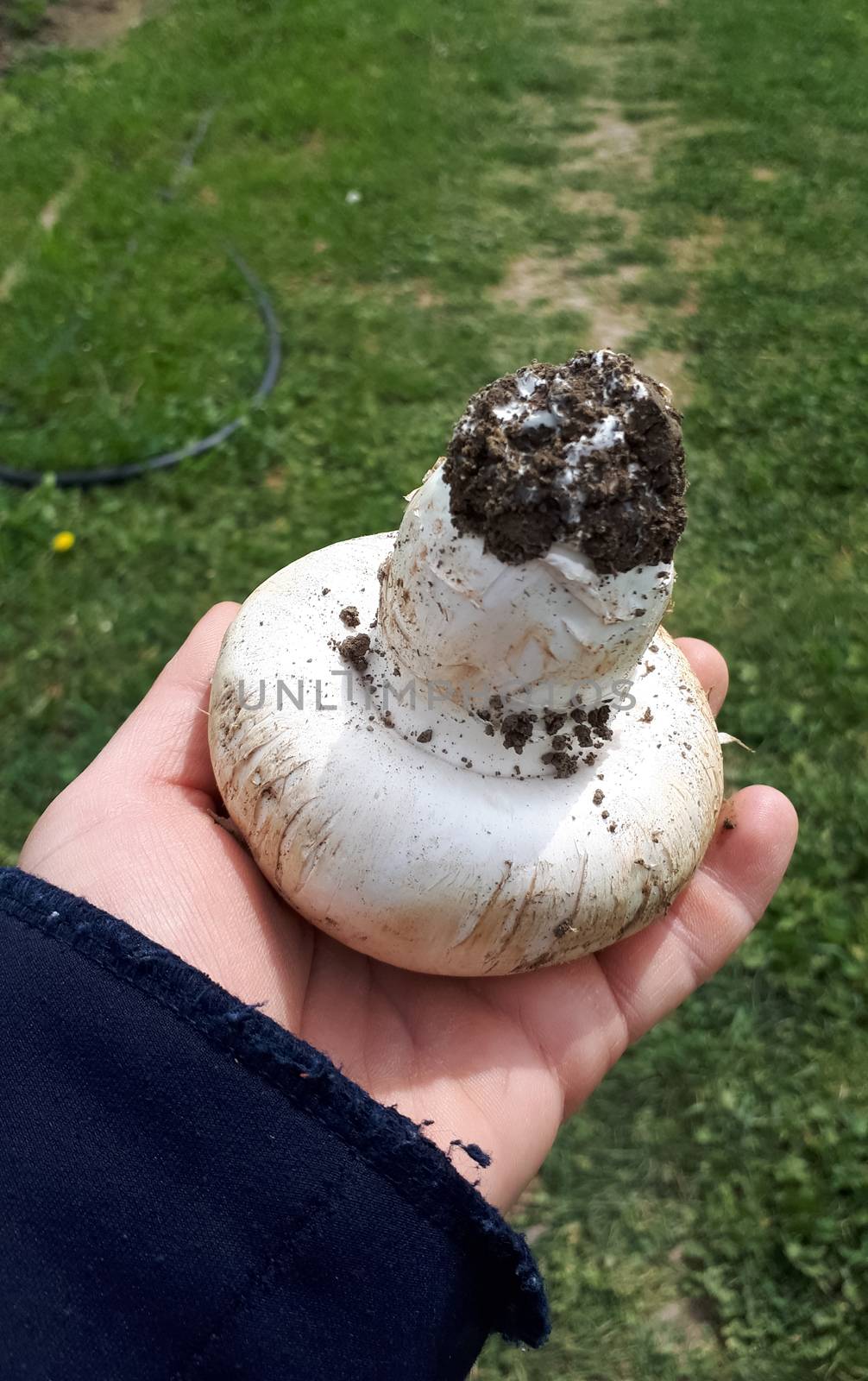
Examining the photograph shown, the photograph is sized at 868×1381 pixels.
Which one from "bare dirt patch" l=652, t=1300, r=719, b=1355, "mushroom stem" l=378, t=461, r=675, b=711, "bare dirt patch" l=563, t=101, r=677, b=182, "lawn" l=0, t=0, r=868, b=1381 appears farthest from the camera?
"bare dirt patch" l=563, t=101, r=677, b=182

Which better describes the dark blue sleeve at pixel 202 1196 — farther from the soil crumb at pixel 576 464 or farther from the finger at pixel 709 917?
the soil crumb at pixel 576 464

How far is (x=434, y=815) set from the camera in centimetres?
164

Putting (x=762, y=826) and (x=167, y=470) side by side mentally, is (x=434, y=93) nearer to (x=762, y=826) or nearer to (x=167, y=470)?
(x=167, y=470)

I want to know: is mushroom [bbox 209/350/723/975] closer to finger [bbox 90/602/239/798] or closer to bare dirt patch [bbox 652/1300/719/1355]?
finger [bbox 90/602/239/798]

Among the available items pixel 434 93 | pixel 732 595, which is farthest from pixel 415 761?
pixel 434 93

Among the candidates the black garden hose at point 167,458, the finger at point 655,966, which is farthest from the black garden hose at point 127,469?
the finger at point 655,966

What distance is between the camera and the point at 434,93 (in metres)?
6.55

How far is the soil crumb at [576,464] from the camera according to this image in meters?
1.39

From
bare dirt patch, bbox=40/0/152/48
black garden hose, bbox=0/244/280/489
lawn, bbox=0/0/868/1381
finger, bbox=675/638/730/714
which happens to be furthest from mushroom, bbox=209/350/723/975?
bare dirt patch, bbox=40/0/152/48

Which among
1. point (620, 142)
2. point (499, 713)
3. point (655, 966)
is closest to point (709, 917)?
point (655, 966)

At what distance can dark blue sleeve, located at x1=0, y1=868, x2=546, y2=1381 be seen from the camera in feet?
4.50

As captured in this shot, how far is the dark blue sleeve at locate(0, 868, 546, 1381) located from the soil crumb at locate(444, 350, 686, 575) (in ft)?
2.98

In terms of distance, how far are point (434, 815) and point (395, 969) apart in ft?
1.63

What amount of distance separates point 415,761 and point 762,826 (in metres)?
0.86
